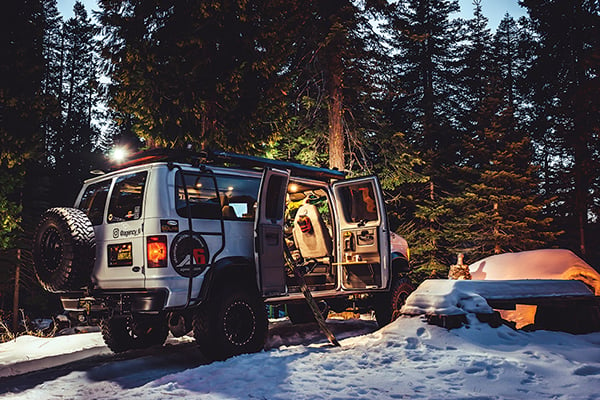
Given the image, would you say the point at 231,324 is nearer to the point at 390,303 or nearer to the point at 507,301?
the point at 390,303

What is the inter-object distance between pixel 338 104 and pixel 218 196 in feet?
31.2

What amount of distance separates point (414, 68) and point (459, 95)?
10.1ft

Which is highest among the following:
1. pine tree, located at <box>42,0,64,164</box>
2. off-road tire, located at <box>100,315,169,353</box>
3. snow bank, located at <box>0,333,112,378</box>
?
pine tree, located at <box>42,0,64,164</box>

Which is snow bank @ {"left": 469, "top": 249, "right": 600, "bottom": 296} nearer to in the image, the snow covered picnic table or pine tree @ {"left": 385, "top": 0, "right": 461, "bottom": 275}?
the snow covered picnic table

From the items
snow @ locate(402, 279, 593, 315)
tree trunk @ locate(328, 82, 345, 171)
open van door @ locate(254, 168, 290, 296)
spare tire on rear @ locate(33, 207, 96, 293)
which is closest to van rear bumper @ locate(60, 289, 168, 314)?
spare tire on rear @ locate(33, 207, 96, 293)

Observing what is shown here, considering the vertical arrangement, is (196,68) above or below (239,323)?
above

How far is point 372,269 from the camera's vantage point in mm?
Result: 9219

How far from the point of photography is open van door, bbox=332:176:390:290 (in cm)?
920

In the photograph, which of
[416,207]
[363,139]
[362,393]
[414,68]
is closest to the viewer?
[362,393]

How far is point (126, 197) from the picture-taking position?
695 cm

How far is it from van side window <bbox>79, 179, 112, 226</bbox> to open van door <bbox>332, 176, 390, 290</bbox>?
3.92m

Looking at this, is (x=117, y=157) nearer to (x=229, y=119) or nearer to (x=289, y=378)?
(x=289, y=378)

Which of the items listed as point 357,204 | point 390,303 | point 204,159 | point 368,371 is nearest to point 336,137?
point 357,204

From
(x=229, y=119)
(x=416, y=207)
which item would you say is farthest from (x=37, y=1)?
(x=416, y=207)
